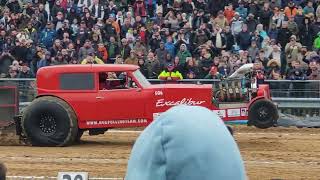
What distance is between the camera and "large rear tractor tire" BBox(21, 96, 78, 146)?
14.1 m

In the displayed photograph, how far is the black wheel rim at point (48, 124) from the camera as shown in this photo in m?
14.2

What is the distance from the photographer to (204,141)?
1.58m

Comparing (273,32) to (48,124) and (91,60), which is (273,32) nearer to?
(91,60)

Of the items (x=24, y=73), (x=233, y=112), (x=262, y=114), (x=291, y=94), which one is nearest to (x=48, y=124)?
(x=233, y=112)

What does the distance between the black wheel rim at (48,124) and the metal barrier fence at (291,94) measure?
367cm

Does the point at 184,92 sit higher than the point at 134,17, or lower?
lower

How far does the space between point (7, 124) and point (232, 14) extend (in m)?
10.4

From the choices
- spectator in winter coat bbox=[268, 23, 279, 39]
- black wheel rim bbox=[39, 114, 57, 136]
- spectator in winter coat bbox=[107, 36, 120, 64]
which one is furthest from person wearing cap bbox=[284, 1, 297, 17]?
black wheel rim bbox=[39, 114, 57, 136]

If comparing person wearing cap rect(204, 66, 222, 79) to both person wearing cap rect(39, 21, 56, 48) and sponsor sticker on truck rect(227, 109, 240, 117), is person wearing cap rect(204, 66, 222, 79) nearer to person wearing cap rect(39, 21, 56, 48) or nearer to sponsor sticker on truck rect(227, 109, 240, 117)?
sponsor sticker on truck rect(227, 109, 240, 117)


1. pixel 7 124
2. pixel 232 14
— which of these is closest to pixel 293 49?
pixel 232 14

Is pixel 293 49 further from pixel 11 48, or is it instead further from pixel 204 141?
pixel 204 141

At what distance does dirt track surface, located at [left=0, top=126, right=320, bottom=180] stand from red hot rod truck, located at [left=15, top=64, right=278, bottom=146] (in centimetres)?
37

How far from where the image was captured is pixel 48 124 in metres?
14.2

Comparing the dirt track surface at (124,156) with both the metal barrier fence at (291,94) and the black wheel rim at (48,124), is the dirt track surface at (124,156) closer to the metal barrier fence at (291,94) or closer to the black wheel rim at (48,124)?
the black wheel rim at (48,124)
